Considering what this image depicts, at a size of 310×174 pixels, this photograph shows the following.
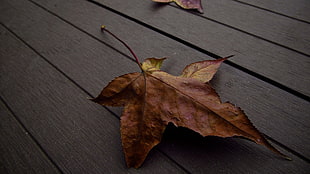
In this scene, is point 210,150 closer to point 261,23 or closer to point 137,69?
point 137,69

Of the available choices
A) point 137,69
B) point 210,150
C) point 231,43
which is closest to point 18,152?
point 137,69

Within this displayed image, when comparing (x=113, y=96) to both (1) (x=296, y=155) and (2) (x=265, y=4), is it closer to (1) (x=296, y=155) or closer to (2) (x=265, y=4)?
(1) (x=296, y=155)

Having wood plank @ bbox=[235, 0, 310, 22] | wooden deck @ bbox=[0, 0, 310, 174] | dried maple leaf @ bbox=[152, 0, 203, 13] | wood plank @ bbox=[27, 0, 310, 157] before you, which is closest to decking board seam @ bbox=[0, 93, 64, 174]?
wooden deck @ bbox=[0, 0, 310, 174]

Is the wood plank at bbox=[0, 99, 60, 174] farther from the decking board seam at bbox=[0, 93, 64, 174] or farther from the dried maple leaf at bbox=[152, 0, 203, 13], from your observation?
the dried maple leaf at bbox=[152, 0, 203, 13]

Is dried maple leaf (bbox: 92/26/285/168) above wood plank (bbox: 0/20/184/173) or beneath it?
above

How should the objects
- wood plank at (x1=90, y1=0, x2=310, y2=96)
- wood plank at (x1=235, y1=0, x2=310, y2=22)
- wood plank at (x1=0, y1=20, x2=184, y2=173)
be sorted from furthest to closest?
wood plank at (x1=235, y1=0, x2=310, y2=22) < wood plank at (x1=90, y1=0, x2=310, y2=96) < wood plank at (x1=0, y1=20, x2=184, y2=173)

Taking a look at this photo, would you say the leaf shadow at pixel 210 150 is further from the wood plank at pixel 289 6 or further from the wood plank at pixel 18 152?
the wood plank at pixel 289 6
